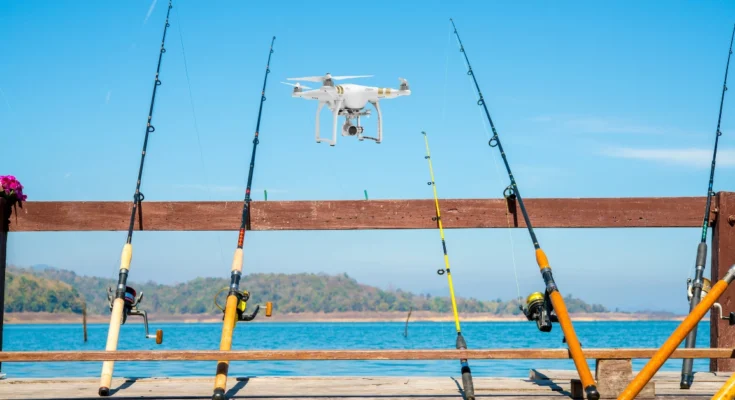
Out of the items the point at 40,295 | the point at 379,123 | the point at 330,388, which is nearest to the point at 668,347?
the point at 330,388

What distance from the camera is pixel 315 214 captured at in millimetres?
8203

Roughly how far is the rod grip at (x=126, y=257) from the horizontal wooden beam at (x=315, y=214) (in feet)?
3.26

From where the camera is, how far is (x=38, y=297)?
168m

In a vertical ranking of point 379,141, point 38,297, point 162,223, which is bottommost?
point 38,297

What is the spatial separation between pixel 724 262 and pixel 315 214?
362cm

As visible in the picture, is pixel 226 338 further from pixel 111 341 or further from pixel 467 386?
pixel 467 386

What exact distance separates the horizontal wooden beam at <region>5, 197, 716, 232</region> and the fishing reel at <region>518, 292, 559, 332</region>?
132 centimetres

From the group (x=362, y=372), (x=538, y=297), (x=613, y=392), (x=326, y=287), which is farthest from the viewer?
(x=326, y=287)

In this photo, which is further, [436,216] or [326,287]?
[326,287]

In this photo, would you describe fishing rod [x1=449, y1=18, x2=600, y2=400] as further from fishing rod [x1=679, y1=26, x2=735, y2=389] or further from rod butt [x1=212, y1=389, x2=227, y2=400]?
rod butt [x1=212, y1=389, x2=227, y2=400]

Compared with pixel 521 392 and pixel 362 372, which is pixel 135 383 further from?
pixel 362 372

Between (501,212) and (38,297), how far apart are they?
17167cm

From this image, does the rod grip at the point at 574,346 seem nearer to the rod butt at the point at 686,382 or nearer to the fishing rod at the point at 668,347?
the fishing rod at the point at 668,347

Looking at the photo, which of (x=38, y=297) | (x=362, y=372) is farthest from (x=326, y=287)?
(x=362, y=372)
